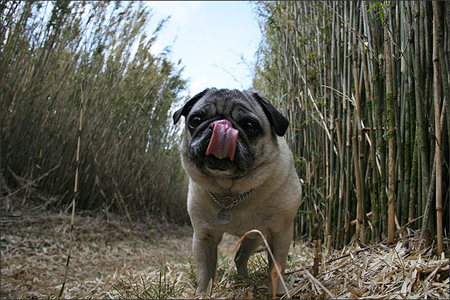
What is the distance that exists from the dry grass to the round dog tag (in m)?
0.35

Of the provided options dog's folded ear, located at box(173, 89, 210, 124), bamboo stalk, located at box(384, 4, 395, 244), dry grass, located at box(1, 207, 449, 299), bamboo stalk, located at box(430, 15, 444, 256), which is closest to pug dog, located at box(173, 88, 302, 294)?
dog's folded ear, located at box(173, 89, 210, 124)

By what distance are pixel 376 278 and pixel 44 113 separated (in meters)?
3.94

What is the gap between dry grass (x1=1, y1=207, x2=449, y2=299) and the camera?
1.60 metres

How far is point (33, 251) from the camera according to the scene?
3.43 m

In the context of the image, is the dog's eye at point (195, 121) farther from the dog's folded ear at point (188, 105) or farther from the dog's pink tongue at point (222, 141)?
the dog's pink tongue at point (222, 141)

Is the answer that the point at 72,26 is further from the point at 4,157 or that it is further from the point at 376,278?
the point at 376,278

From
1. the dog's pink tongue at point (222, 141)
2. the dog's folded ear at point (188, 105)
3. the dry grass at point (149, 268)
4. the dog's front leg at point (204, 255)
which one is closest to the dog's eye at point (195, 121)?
the dog's folded ear at point (188, 105)

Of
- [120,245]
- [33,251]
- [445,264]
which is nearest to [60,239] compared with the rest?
[33,251]

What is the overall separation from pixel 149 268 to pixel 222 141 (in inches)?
90.3

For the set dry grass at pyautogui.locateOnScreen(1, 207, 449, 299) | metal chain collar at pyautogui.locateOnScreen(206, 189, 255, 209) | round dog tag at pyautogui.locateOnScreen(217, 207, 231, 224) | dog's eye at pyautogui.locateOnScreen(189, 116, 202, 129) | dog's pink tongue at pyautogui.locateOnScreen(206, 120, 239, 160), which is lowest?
dry grass at pyautogui.locateOnScreen(1, 207, 449, 299)

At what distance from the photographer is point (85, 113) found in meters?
4.72

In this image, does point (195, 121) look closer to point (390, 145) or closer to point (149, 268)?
point (390, 145)

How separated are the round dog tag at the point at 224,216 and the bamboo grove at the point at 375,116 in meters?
0.99

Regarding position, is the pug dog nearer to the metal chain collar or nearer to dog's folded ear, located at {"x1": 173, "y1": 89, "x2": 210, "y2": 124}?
the metal chain collar
